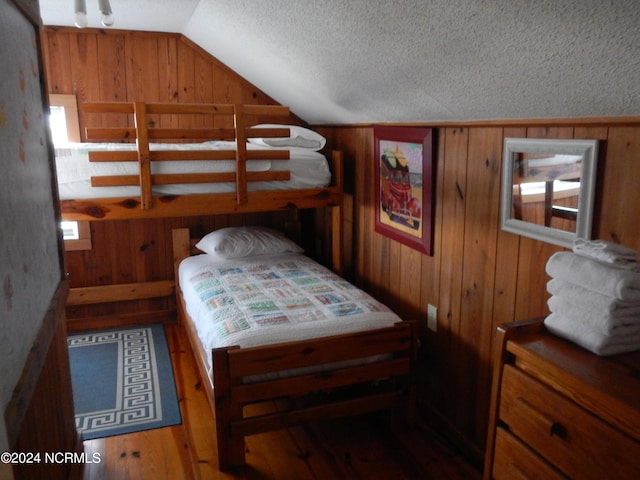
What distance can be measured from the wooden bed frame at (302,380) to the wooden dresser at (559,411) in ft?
3.10

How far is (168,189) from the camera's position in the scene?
9.40 feet

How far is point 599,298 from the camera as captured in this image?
121 centimetres

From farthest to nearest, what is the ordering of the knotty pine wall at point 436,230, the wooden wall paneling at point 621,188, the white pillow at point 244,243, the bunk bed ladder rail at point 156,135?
the white pillow at point 244,243
the bunk bed ladder rail at point 156,135
the knotty pine wall at point 436,230
the wooden wall paneling at point 621,188

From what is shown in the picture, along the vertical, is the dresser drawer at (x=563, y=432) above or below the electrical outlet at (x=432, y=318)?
above

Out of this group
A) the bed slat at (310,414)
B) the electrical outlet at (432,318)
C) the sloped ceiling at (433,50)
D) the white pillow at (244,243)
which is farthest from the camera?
the white pillow at (244,243)

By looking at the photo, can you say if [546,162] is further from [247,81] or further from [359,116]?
[247,81]

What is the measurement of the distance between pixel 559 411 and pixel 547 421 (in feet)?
0.15

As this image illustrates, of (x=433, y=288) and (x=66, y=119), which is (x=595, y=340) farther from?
(x=66, y=119)

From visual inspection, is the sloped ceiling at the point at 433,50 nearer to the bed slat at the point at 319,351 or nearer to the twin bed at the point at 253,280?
the twin bed at the point at 253,280

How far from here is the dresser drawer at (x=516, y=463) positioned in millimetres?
Answer: 1203

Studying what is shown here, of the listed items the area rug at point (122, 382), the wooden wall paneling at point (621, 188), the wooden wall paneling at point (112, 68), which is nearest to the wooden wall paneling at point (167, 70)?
the wooden wall paneling at point (112, 68)

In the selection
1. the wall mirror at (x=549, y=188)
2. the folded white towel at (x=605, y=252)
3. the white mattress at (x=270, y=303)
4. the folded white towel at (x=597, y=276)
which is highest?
the wall mirror at (x=549, y=188)

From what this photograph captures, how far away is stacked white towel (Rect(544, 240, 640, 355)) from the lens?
1.18 m

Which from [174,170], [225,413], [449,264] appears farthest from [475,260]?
[174,170]
